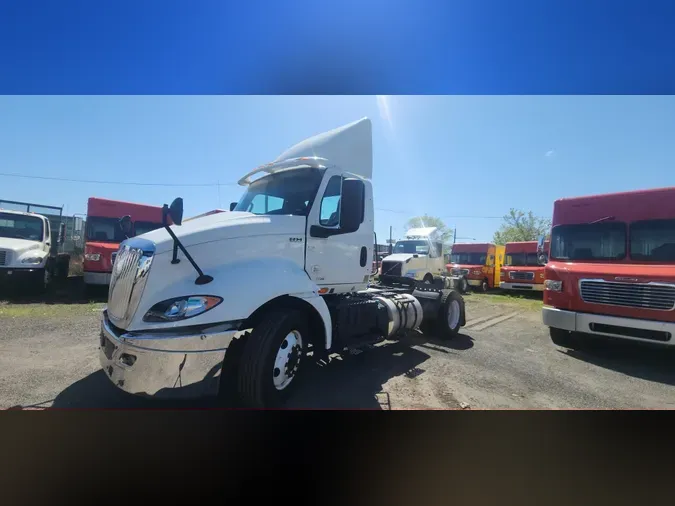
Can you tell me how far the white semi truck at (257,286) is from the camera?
2344 mm

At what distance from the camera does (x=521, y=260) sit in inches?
493

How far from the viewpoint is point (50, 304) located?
5863 mm

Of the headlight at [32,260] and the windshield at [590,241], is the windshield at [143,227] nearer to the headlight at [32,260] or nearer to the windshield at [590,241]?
the headlight at [32,260]

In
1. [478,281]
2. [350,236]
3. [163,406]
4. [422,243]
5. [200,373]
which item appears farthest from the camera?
[478,281]

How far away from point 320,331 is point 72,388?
236cm

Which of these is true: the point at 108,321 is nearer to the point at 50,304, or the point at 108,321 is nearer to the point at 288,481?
the point at 288,481

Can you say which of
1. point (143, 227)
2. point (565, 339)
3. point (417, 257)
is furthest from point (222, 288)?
point (417, 257)

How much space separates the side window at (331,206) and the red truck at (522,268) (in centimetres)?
1065

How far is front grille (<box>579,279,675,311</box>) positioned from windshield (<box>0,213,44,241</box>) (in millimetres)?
8800

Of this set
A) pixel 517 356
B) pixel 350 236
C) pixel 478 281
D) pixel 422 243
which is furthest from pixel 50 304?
pixel 478 281

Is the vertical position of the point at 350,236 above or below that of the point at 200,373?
above

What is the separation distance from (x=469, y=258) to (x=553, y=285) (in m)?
9.49

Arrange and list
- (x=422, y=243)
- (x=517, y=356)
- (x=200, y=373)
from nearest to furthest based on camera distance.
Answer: (x=200, y=373) → (x=517, y=356) → (x=422, y=243)

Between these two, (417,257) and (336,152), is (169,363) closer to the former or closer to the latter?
(336,152)
